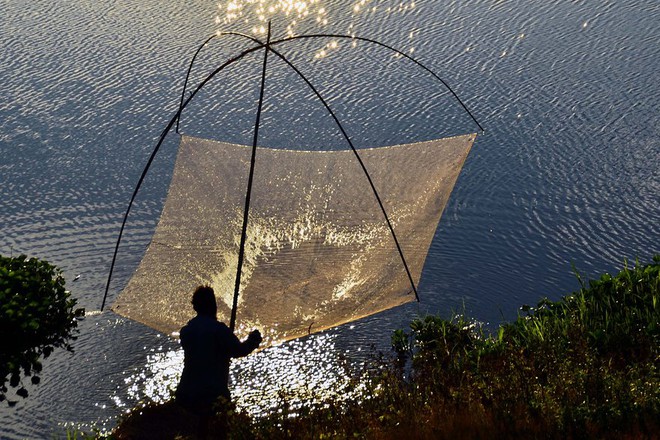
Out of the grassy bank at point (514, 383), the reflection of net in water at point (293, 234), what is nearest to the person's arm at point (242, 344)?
the grassy bank at point (514, 383)

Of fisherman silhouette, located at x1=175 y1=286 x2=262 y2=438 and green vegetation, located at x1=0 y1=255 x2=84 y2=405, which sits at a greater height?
green vegetation, located at x1=0 y1=255 x2=84 y2=405

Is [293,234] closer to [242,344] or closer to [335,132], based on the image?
[242,344]

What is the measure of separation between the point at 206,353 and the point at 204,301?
0.36 metres

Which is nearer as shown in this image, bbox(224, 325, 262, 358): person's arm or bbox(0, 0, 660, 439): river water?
bbox(224, 325, 262, 358): person's arm

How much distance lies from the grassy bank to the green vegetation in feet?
4.88

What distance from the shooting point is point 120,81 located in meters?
15.9

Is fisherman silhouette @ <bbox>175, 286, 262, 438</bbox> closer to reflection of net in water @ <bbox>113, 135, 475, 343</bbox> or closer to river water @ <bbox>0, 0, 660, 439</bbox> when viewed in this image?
reflection of net in water @ <bbox>113, 135, 475, 343</bbox>

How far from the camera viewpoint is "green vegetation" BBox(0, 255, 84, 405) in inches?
306

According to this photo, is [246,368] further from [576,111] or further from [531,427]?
[576,111]

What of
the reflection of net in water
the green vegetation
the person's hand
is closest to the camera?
the person's hand

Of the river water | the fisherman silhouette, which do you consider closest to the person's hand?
the fisherman silhouette

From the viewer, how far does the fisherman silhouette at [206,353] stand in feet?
20.4

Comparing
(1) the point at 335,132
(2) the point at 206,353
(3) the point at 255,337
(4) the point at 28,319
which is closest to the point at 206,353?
(2) the point at 206,353

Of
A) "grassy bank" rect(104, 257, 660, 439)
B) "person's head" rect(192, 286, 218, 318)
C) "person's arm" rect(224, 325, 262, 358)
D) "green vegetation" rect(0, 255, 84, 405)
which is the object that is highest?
"green vegetation" rect(0, 255, 84, 405)
